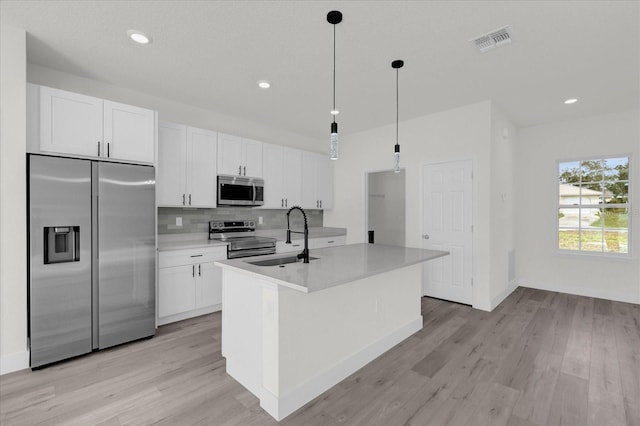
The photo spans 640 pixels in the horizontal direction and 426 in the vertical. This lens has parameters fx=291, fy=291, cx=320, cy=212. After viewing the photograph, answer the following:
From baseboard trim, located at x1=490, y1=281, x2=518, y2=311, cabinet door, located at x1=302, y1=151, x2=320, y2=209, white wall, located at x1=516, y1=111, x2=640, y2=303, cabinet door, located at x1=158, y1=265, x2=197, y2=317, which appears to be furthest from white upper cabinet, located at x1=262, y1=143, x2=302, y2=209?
white wall, located at x1=516, y1=111, x2=640, y2=303

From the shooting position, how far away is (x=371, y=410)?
1951 millimetres

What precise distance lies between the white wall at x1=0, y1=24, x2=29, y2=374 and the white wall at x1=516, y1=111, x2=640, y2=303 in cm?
657

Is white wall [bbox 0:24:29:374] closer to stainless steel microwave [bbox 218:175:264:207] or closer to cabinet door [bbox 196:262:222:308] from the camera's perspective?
cabinet door [bbox 196:262:222:308]

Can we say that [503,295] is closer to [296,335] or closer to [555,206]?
[555,206]

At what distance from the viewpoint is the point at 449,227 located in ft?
14.0

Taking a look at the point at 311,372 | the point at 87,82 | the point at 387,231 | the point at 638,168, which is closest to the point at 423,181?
the point at 387,231

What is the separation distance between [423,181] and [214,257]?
127 inches

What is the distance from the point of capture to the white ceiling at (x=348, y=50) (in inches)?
82.9

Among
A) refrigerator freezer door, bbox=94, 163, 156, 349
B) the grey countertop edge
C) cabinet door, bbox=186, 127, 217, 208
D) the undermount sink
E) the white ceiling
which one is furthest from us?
cabinet door, bbox=186, 127, 217, 208

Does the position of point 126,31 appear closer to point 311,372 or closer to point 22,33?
point 22,33

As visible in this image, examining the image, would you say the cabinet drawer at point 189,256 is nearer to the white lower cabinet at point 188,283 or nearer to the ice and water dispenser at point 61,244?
the white lower cabinet at point 188,283

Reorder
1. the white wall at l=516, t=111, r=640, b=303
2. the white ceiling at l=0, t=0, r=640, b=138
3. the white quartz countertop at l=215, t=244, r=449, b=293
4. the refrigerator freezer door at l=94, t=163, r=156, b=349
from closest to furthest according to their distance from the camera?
1. the white quartz countertop at l=215, t=244, r=449, b=293
2. the white ceiling at l=0, t=0, r=640, b=138
3. the refrigerator freezer door at l=94, t=163, r=156, b=349
4. the white wall at l=516, t=111, r=640, b=303

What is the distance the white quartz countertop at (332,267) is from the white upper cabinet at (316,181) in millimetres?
2348

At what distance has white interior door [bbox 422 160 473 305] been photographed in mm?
4082
